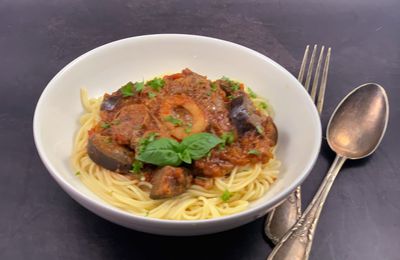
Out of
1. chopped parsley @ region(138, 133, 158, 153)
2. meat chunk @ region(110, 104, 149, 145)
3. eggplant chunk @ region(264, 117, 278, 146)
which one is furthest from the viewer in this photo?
eggplant chunk @ region(264, 117, 278, 146)

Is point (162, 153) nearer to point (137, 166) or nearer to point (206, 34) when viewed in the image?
point (137, 166)

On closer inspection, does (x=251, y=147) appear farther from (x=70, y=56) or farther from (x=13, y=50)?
(x=13, y=50)

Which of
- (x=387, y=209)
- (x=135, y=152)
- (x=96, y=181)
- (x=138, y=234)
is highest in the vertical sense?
(x=135, y=152)

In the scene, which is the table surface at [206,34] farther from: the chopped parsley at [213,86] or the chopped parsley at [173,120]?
the chopped parsley at [213,86]

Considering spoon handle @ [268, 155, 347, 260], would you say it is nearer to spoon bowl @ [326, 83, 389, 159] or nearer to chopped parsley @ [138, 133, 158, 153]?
spoon bowl @ [326, 83, 389, 159]

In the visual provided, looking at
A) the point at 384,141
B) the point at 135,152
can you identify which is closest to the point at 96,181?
the point at 135,152

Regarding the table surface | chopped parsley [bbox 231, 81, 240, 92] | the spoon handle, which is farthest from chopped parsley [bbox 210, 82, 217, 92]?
the spoon handle
